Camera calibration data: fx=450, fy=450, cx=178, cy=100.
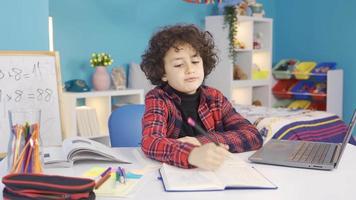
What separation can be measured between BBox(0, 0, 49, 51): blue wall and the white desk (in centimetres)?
88

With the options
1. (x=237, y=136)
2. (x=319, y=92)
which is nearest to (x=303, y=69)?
(x=319, y=92)

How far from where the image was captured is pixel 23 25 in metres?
Answer: 2.06

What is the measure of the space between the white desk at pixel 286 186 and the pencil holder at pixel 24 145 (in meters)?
0.07

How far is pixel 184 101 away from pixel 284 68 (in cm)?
371

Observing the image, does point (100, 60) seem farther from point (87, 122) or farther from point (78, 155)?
point (78, 155)

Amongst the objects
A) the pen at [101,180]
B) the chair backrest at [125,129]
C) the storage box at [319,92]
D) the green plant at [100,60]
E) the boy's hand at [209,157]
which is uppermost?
the green plant at [100,60]

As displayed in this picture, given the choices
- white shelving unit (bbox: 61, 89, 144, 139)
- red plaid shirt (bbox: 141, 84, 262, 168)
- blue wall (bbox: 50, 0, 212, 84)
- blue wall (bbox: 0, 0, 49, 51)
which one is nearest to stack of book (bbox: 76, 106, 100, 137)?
white shelving unit (bbox: 61, 89, 144, 139)

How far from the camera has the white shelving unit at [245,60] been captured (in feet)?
15.0

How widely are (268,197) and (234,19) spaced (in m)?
3.65

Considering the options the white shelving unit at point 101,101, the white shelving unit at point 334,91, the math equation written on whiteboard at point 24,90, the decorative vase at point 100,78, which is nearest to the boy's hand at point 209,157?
the math equation written on whiteboard at point 24,90

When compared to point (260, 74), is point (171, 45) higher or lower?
higher

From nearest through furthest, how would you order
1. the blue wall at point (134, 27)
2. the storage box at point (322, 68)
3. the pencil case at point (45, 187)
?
1. the pencil case at point (45, 187)
2. the blue wall at point (134, 27)
3. the storage box at point (322, 68)

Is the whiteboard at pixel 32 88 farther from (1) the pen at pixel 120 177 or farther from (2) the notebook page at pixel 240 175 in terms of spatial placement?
(2) the notebook page at pixel 240 175

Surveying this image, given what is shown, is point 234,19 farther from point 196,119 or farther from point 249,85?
point 196,119
